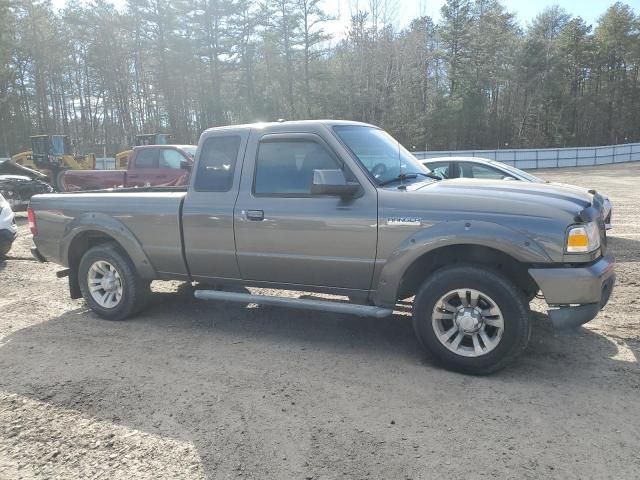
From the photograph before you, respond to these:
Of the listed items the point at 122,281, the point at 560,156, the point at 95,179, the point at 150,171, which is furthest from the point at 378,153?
the point at 560,156

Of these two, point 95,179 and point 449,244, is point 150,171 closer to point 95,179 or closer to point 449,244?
point 95,179

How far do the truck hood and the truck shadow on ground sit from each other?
4.23 feet

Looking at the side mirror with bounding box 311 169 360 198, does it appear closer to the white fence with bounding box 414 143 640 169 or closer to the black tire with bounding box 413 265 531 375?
the black tire with bounding box 413 265 531 375

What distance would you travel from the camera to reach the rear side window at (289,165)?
176 inches

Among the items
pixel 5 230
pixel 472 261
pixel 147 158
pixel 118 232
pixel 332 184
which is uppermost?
pixel 147 158

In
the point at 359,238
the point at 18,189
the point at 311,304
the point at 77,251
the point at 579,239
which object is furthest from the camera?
the point at 18,189

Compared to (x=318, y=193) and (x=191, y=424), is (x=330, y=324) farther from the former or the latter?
(x=191, y=424)

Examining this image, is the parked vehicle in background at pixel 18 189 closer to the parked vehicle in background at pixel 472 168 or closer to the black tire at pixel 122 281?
the black tire at pixel 122 281

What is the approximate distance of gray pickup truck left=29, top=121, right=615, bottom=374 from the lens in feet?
12.2

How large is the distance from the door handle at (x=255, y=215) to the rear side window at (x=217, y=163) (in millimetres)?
362

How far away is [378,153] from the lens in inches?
183

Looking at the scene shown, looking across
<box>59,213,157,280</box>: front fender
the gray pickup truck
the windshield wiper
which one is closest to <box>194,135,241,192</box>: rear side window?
the gray pickup truck

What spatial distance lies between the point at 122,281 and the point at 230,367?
1.93 meters

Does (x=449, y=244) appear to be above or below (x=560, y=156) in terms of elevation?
below
